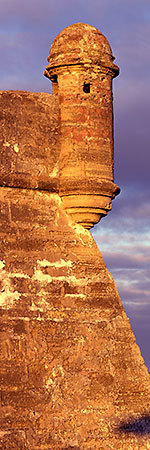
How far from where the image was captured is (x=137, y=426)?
10.9 m

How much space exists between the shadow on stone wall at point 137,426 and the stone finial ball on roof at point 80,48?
3.95 meters

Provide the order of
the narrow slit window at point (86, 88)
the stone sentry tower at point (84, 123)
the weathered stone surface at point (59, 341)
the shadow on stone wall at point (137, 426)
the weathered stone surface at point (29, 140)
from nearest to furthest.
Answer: the weathered stone surface at point (59, 341) → the shadow on stone wall at point (137, 426) → the weathered stone surface at point (29, 140) → the stone sentry tower at point (84, 123) → the narrow slit window at point (86, 88)

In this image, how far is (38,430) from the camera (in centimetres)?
1010

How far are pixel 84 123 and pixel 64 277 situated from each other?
1.76 meters

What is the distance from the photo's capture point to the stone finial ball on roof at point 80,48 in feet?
37.7

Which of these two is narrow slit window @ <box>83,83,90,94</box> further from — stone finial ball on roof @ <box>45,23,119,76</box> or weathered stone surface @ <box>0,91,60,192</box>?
weathered stone surface @ <box>0,91,60,192</box>

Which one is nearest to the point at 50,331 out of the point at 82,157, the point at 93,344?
the point at 93,344

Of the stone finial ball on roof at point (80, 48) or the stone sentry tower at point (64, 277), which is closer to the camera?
the stone sentry tower at point (64, 277)

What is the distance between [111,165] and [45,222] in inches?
44.5

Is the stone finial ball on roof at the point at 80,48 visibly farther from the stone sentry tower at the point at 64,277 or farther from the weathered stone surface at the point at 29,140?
the weathered stone surface at the point at 29,140

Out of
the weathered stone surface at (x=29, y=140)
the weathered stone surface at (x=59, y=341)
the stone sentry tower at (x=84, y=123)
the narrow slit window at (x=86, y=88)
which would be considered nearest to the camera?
the weathered stone surface at (x=59, y=341)

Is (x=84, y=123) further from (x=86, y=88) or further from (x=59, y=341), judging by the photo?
(x=59, y=341)

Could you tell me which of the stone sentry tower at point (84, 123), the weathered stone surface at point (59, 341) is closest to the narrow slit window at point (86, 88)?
the stone sentry tower at point (84, 123)

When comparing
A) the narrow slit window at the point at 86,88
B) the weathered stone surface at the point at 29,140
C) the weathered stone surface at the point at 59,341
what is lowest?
the weathered stone surface at the point at 59,341
